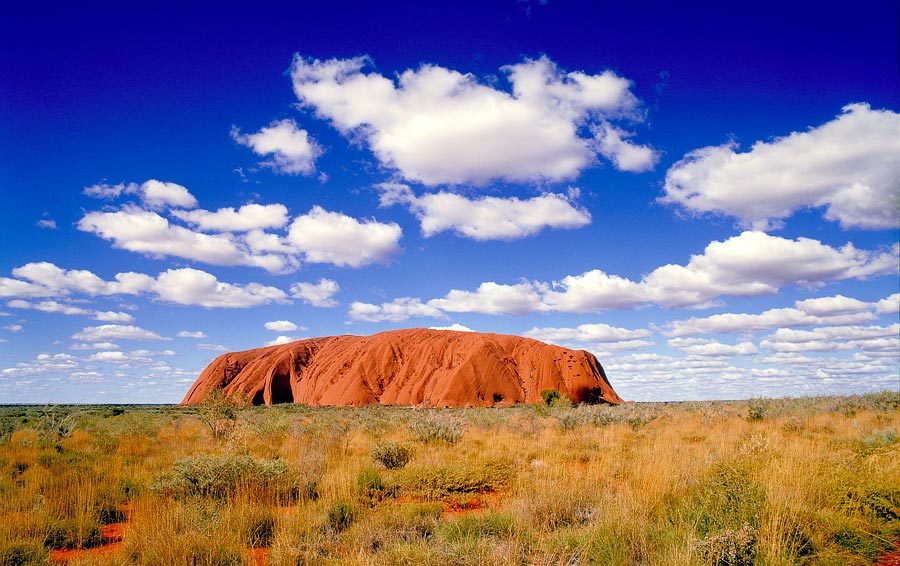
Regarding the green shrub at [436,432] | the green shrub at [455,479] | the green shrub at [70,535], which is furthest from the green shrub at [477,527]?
the green shrub at [436,432]

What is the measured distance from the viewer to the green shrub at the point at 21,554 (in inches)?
207

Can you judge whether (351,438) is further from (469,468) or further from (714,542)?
(714,542)

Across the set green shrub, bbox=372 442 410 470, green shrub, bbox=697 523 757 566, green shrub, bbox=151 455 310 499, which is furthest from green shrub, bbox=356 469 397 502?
green shrub, bbox=697 523 757 566

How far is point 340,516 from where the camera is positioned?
6.61 metres

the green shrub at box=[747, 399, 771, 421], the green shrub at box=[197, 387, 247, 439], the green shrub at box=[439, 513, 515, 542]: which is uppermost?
the green shrub at box=[197, 387, 247, 439]

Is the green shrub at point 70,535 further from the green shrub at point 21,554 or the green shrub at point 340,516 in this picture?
the green shrub at point 340,516

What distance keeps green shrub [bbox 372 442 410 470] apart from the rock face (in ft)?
156

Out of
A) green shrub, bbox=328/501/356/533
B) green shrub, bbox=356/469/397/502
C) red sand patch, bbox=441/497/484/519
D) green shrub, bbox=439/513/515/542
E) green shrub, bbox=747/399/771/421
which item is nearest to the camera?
green shrub, bbox=439/513/515/542

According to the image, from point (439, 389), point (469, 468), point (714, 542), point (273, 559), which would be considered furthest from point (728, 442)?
point (439, 389)

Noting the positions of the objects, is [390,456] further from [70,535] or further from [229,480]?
[70,535]

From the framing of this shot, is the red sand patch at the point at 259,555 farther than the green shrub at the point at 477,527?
No

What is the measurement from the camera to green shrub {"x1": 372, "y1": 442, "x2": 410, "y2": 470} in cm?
1100

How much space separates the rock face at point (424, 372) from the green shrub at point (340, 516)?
171ft

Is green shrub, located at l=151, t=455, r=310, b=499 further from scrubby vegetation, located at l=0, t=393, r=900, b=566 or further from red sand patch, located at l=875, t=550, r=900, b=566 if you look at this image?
red sand patch, located at l=875, t=550, r=900, b=566
